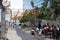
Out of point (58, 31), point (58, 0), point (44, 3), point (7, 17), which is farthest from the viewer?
point (44, 3)

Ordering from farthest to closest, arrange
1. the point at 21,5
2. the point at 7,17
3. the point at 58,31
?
the point at 21,5 < the point at 58,31 < the point at 7,17

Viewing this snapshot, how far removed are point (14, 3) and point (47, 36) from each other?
349 ft

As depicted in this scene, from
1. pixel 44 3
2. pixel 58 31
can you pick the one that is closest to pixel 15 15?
pixel 44 3

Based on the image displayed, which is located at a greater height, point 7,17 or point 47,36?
point 7,17

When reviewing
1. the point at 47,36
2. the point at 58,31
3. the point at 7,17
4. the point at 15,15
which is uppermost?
the point at 7,17

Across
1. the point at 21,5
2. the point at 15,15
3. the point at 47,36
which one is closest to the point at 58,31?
the point at 47,36

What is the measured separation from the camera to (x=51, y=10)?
70.7 ft

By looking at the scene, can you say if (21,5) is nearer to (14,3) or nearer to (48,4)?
(14,3)

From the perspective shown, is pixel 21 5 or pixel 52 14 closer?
pixel 52 14

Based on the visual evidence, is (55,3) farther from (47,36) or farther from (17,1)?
(17,1)

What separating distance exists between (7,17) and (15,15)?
9359 centimetres

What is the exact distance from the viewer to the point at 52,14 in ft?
73.5

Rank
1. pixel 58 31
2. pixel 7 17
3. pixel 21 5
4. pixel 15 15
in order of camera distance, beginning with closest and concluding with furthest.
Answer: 1. pixel 7 17
2. pixel 58 31
3. pixel 15 15
4. pixel 21 5

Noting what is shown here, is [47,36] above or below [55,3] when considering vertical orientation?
below
